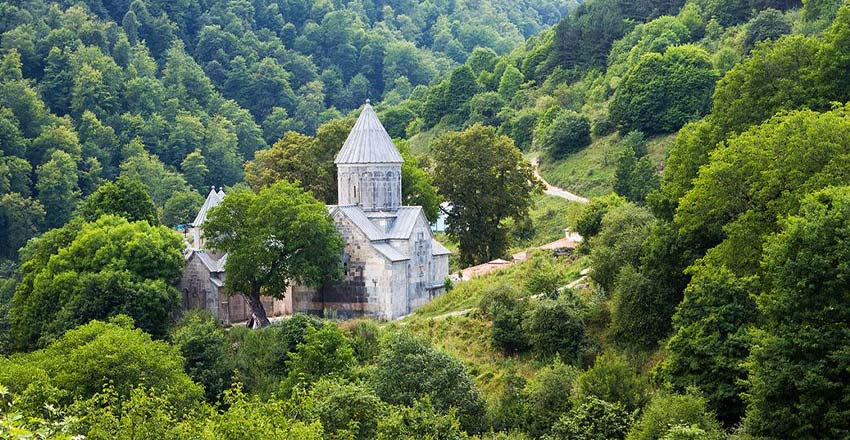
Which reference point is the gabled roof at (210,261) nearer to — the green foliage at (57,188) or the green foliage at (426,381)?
the green foliage at (426,381)

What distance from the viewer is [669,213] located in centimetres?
3434

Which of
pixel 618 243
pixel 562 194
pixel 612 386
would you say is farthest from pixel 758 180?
pixel 562 194

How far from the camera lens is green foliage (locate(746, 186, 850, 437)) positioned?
75.3 feet

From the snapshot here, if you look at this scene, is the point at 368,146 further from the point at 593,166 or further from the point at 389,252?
the point at 593,166

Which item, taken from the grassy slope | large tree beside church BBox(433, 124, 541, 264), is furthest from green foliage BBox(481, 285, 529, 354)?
large tree beside church BBox(433, 124, 541, 264)

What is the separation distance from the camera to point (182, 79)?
117 m

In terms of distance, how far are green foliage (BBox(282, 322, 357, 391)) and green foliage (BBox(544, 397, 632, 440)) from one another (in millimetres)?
8521

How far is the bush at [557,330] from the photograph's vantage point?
33.9 meters

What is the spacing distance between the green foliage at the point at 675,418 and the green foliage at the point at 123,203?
97.9ft

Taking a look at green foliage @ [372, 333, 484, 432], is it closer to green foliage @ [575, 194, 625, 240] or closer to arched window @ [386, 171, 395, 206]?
green foliage @ [575, 194, 625, 240]

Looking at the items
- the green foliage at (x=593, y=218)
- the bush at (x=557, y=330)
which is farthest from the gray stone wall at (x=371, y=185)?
the bush at (x=557, y=330)

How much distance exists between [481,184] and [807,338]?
26.1 meters

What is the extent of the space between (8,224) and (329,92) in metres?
53.6

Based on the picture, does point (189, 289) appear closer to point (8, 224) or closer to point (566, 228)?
point (566, 228)
